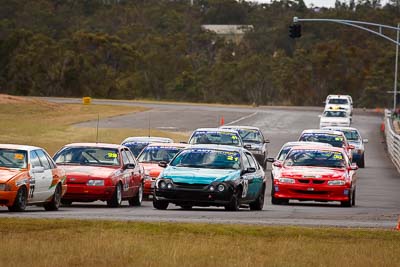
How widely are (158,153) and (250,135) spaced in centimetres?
1323

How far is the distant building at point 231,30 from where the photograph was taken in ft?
516

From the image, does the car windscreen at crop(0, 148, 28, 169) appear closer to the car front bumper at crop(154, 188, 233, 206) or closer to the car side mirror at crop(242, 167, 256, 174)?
the car front bumper at crop(154, 188, 233, 206)

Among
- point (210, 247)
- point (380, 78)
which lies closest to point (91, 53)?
point (380, 78)

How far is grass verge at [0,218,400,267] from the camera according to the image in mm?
12969

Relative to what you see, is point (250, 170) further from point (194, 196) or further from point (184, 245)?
point (184, 245)

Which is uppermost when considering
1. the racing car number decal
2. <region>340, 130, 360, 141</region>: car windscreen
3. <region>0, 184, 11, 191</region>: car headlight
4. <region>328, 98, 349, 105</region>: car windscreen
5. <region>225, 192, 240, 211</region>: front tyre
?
<region>0, 184, 11, 191</region>: car headlight

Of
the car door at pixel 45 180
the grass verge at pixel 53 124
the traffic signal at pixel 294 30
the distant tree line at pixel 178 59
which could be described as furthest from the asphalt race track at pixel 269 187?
the distant tree line at pixel 178 59

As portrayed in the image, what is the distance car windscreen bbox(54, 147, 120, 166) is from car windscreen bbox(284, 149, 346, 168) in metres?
4.19

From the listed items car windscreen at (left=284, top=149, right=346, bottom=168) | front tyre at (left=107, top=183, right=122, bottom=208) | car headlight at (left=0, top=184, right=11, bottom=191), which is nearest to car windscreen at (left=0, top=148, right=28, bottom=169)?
car headlight at (left=0, top=184, right=11, bottom=191)

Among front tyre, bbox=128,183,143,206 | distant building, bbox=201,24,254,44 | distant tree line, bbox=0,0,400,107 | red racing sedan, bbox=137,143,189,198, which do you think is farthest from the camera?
distant building, bbox=201,24,254,44

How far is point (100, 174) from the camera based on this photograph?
79.2 ft

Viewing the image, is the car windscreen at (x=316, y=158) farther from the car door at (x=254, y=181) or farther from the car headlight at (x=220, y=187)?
the car headlight at (x=220, y=187)

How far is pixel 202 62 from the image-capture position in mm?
130125

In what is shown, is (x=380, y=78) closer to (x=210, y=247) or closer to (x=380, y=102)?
(x=380, y=102)
